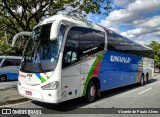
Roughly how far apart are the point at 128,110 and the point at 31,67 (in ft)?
12.9

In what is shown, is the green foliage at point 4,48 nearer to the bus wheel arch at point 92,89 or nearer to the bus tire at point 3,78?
the bus tire at point 3,78

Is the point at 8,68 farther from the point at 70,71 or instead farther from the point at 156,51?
the point at 156,51

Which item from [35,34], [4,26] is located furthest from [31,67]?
[4,26]

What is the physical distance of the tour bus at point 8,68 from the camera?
24.5 m

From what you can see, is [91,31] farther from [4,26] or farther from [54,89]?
[4,26]

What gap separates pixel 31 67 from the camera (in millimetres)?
8852

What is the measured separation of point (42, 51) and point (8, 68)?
17466mm

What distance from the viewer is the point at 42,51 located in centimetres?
874

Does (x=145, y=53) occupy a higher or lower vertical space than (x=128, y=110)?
higher

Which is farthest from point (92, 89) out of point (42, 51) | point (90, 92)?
point (42, 51)

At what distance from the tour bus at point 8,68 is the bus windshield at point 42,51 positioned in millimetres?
16054

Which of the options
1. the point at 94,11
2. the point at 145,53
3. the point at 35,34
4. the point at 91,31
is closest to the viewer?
the point at 35,34

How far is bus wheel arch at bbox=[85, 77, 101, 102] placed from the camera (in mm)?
10195

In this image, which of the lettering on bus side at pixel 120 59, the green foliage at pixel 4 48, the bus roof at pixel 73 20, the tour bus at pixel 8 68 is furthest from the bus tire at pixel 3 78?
the bus roof at pixel 73 20
